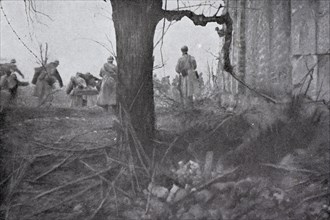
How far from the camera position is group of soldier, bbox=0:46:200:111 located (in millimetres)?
9914

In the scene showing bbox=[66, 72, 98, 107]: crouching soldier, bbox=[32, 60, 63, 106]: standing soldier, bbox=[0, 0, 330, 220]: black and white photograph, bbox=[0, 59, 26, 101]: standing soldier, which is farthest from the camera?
bbox=[66, 72, 98, 107]: crouching soldier

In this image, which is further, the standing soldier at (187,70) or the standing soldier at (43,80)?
the standing soldier at (43,80)

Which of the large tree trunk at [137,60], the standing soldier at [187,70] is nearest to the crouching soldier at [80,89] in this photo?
the standing soldier at [187,70]

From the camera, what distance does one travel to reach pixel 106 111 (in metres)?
10.4

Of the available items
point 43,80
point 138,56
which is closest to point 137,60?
point 138,56

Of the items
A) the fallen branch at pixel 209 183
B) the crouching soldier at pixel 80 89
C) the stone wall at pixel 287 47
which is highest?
the stone wall at pixel 287 47

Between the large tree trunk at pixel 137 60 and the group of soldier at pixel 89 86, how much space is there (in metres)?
3.40

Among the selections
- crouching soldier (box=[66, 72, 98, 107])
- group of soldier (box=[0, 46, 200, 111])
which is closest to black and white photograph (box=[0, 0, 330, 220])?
group of soldier (box=[0, 46, 200, 111])

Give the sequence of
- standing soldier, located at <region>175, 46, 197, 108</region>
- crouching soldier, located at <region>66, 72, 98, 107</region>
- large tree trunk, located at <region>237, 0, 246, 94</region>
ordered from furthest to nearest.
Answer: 1. crouching soldier, located at <region>66, 72, 98, 107</region>
2. large tree trunk, located at <region>237, 0, 246, 94</region>
3. standing soldier, located at <region>175, 46, 197, 108</region>

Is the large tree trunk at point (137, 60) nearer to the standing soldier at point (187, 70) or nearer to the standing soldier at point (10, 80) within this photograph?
the standing soldier at point (187, 70)

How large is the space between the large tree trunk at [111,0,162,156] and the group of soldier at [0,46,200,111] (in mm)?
3401

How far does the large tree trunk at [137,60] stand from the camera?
16.1 ft

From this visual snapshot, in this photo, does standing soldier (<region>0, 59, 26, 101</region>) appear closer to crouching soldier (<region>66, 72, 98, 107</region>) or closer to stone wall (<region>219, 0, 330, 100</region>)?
crouching soldier (<region>66, 72, 98, 107</region>)

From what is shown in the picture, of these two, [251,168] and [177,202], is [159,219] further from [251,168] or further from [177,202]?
[251,168]
